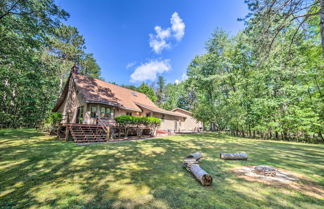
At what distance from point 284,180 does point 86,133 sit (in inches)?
464

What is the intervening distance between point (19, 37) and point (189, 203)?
15657mm

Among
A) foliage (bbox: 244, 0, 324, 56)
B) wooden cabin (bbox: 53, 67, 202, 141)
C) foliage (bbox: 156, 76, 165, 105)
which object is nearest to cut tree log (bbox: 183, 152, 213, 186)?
foliage (bbox: 244, 0, 324, 56)

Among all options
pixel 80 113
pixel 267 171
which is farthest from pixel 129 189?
pixel 80 113

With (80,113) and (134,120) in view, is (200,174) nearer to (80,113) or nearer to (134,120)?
(134,120)

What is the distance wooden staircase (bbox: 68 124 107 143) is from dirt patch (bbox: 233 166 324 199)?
355 inches

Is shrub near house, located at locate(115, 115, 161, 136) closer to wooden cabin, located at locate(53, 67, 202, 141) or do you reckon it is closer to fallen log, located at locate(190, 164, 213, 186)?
wooden cabin, located at locate(53, 67, 202, 141)

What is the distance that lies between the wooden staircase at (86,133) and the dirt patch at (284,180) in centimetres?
901

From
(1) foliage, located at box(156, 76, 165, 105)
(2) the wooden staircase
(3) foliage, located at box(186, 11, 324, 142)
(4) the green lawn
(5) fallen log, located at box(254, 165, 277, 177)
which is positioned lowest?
(4) the green lawn

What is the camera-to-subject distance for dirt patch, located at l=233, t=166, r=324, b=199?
132 inches

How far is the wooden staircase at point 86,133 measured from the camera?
9.12 meters

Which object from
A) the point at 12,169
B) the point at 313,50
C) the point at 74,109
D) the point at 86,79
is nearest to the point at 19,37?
the point at 86,79

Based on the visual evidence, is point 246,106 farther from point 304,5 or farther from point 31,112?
point 31,112

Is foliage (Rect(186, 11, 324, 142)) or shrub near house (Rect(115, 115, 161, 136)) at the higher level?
foliage (Rect(186, 11, 324, 142))

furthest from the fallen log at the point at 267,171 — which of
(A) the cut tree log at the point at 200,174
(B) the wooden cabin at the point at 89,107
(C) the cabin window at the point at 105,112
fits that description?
(C) the cabin window at the point at 105,112
